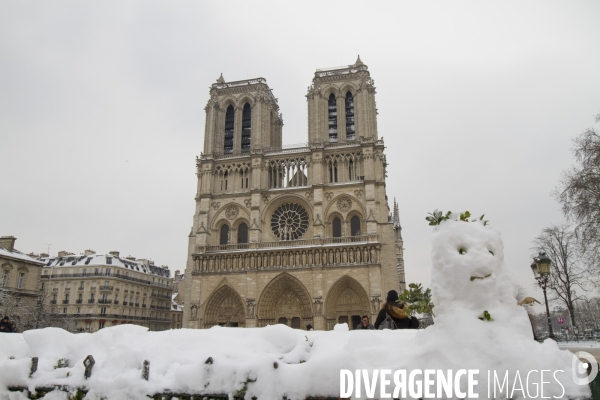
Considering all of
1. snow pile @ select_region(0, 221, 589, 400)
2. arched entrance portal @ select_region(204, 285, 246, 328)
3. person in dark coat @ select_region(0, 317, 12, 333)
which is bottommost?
snow pile @ select_region(0, 221, 589, 400)

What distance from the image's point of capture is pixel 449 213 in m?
3.66

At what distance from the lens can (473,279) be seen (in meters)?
3.33

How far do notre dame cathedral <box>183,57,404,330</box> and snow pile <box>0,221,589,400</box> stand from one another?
22.7 metres

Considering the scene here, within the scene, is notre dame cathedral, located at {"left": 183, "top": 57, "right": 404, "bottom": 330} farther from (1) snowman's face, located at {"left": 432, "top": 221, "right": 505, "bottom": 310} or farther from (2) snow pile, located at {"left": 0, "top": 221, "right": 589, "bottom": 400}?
(1) snowman's face, located at {"left": 432, "top": 221, "right": 505, "bottom": 310}

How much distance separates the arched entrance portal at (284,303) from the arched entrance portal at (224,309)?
167cm

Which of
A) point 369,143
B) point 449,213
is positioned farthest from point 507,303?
point 369,143

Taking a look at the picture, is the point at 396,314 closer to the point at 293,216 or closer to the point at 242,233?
the point at 293,216

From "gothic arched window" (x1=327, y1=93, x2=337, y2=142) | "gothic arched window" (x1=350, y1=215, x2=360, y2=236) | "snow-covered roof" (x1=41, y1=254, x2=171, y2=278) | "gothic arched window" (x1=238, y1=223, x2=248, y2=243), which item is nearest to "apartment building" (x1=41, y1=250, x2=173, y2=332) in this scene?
"snow-covered roof" (x1=41, y1=254, x2=171, y2=278)

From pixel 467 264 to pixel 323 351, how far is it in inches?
58.1

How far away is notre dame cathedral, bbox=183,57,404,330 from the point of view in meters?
27.4

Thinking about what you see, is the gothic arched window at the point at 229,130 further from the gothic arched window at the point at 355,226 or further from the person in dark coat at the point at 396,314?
the person in dark coat at the point at 396,314

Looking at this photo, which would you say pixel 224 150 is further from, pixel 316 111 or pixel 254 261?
pixel 254 261

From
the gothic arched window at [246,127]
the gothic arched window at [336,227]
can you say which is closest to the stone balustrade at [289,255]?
the gothic arched window at [336,227]

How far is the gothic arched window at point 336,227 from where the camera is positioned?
2983 centimetres
